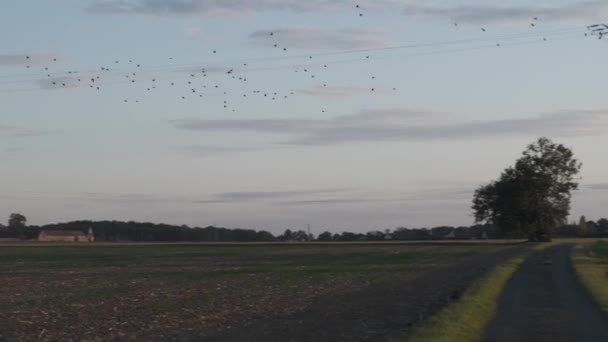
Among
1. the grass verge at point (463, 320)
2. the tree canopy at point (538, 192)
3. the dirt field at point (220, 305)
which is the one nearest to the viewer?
the grass verge at point (463, 320)

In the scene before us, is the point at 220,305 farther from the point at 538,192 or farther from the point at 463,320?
the point at 538,192

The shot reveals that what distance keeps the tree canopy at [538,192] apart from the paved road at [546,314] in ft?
316

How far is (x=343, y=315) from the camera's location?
26.3 metres

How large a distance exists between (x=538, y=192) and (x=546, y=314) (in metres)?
114

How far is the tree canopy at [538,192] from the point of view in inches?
5428

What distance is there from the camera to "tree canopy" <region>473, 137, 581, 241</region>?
138 m

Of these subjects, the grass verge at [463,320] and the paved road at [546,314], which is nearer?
the grass verge at [463,320]

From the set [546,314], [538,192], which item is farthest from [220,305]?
[538,192]

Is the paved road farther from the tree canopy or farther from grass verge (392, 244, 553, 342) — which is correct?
the tree canopy

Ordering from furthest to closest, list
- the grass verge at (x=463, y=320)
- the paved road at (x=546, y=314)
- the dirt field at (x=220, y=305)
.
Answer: the dirt field at (x=220, y=305) < the paved road at (x=546, y=314) < the grass verge at (x=463, y=320)

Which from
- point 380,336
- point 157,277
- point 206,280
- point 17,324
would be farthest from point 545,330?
point 157,277

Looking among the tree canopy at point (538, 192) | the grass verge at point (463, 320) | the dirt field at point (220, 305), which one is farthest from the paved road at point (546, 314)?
the tree canopy at point (538, 192)

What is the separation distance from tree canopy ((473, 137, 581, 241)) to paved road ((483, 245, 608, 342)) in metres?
96.2

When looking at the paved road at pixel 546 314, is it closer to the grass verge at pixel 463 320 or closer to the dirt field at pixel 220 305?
the grass verge at pixel 463 320
